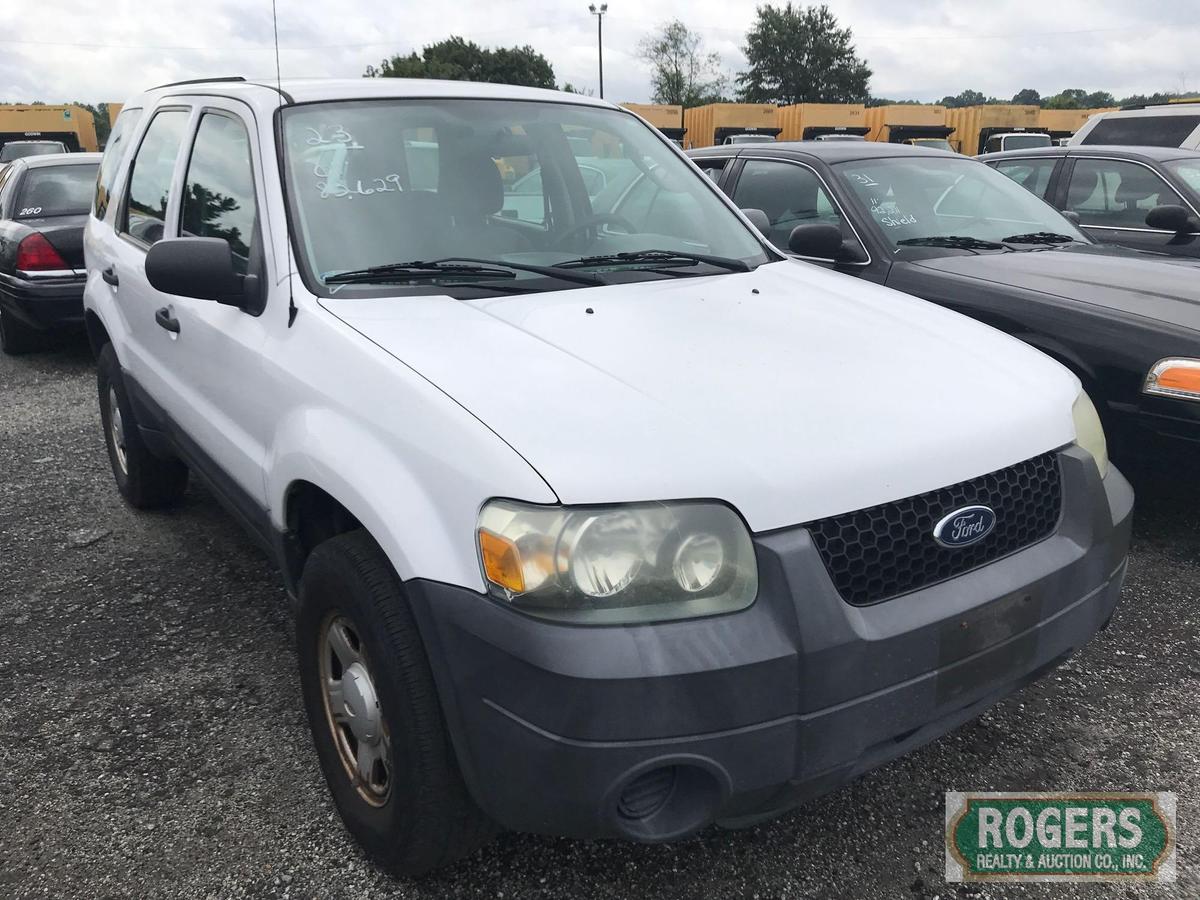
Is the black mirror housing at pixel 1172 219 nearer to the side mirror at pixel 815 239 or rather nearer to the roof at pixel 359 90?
the side mirror at pixel 815 239

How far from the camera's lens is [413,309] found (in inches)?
94.5

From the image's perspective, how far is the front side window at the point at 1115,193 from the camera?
20.6 feet

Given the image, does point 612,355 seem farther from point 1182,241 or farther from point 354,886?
point 1182,241

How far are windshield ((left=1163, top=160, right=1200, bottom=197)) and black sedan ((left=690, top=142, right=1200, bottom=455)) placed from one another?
1464mm

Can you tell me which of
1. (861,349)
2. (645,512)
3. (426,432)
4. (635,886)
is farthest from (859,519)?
(635,886)

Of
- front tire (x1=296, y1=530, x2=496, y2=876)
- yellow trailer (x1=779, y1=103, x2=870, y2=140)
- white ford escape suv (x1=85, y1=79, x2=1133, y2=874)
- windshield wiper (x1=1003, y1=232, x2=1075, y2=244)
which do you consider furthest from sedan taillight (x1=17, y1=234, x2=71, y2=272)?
yellow trailer (x1=779, y1=103, x2=870, y2=140)

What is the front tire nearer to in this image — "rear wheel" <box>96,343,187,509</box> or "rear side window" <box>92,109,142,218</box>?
"rear wheel" <box>96,343,187,509</box>

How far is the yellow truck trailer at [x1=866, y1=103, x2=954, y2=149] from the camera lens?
101 feet

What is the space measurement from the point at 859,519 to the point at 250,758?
5.90 feet

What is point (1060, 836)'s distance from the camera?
239 centimetres

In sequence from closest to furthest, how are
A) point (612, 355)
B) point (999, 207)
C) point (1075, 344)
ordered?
point (612, 355), point (1075, 344), point (999, 207)

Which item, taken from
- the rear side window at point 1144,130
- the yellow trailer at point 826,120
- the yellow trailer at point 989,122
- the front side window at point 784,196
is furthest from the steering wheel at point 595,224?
the yellow trailer at point 989,122

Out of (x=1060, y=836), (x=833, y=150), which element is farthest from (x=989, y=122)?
(x=1060, y=836)

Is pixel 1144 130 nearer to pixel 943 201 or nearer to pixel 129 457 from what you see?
pixel 943 201
